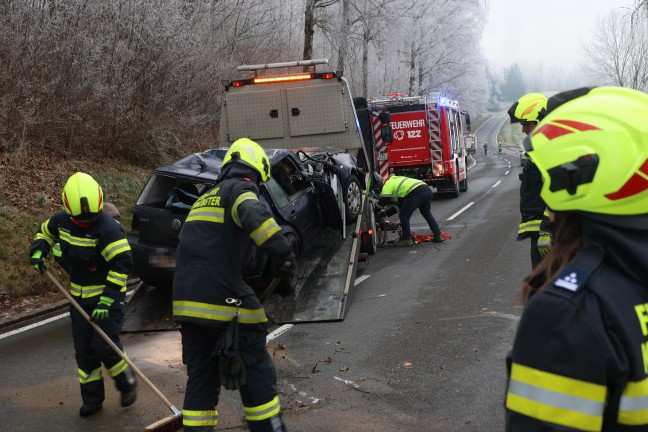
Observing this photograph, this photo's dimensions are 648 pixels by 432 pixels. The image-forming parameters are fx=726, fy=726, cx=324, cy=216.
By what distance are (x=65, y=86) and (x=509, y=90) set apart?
189 metres

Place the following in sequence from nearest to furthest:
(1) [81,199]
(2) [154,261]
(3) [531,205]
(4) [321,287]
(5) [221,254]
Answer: (5) [221,254], (1) [81,199], (3) [531,205], (2) [154,261], (4) [321,287]

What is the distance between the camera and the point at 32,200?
12.1 meters

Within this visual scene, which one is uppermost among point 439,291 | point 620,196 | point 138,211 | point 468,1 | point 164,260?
point 468,1

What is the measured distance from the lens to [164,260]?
7.95 meters

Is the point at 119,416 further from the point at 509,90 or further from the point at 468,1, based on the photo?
the point at 509,90

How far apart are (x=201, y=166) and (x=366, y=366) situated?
3.46 metres

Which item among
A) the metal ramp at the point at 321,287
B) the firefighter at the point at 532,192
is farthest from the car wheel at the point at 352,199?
the firefighter at the point at 532,192

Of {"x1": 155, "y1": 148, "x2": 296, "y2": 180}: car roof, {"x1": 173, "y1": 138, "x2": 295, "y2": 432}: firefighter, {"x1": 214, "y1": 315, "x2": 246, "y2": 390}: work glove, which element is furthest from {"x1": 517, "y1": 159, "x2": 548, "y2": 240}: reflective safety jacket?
{"x1": 155, "y1": 148, "x2": 296, "y2": 180}: car roof

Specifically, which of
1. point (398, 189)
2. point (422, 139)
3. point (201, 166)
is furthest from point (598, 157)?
point (422, 139)

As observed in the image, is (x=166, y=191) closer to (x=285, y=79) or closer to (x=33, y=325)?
(x=33, y=325)

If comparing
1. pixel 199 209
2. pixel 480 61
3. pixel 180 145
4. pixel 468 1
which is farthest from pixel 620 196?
pixel 480 61

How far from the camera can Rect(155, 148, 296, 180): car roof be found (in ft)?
26.9

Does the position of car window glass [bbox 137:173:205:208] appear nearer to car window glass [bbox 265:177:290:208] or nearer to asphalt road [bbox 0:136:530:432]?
car window glass [bbox 265:177:290:208]

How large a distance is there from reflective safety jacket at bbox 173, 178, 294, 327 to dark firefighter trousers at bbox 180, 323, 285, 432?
0.38ft
